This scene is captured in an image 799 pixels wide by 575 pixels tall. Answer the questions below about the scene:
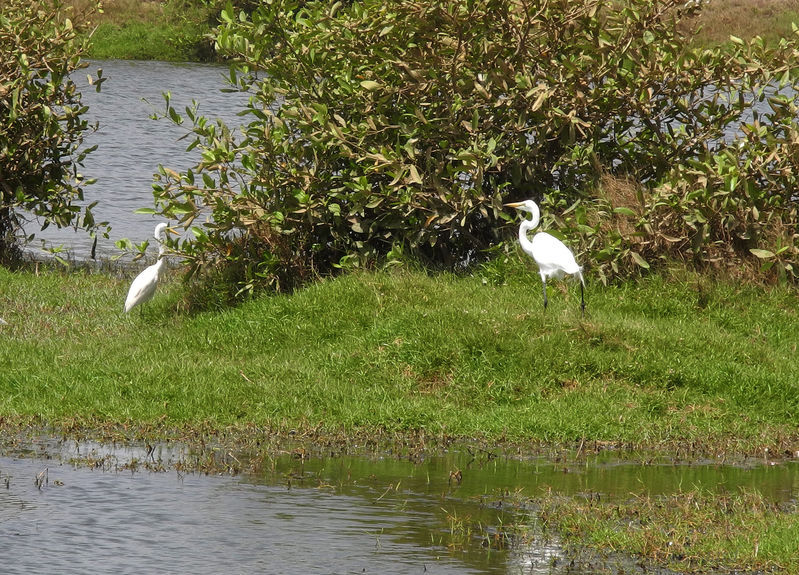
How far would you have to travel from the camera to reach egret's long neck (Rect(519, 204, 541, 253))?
12.1 m

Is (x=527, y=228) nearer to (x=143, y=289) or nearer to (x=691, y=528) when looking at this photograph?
(x=143, y=289)

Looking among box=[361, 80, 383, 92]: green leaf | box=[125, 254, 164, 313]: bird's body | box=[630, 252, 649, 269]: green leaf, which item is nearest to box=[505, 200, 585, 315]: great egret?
box=[630, 252, 649, 269]: green leaf

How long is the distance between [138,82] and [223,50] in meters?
31.9

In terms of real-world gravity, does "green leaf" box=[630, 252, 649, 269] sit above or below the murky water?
above

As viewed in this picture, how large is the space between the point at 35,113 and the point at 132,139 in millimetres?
16352

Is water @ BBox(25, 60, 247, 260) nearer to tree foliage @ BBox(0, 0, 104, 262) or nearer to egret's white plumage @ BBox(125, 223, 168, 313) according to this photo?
tree foliage @ BBox(0, 0, 104, 262)

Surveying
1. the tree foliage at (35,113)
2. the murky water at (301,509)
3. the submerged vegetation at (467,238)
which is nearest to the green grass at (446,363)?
the submerged vegetation at (467,238)

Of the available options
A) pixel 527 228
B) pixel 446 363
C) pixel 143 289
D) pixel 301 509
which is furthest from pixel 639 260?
pixel 301 509

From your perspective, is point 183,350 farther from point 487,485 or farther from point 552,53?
point 552,53

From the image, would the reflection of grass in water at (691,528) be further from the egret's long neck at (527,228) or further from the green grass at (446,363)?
the egret's long neck at (527,228)

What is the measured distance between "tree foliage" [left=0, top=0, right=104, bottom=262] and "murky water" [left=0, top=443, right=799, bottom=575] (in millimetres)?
7852

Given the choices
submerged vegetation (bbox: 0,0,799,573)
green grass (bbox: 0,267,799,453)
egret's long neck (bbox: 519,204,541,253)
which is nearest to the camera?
green grass (bbox: 0,267,799,453)

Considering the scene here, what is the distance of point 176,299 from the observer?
13430 millimetres

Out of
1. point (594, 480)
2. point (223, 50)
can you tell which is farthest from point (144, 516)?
point (223, 50)
